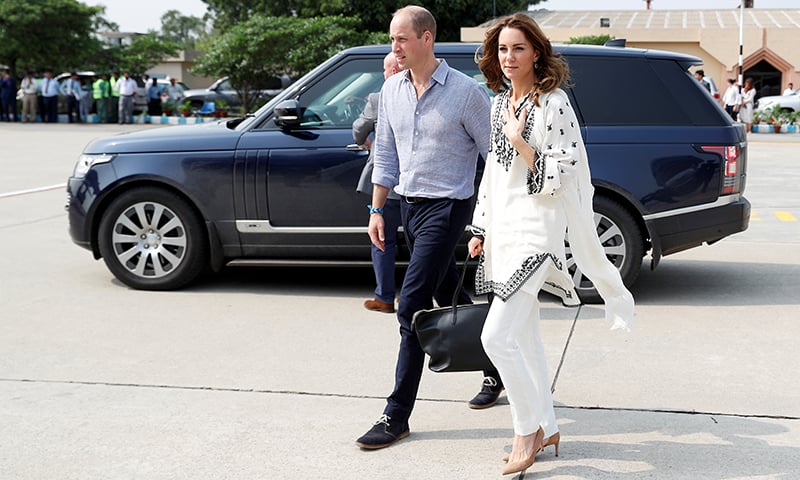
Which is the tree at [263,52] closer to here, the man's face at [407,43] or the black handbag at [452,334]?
the man's face at [407,43]

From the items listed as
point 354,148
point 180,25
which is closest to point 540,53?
point 354,148

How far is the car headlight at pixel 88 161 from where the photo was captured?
7625 millimetres

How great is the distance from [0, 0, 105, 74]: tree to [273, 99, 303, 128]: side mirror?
3047 cm

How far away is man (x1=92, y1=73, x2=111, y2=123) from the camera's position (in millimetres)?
32219

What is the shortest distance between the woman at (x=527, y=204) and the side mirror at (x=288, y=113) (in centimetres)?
319

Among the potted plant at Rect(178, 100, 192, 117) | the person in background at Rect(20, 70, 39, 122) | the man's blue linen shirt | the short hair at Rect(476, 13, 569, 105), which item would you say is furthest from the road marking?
the potted plant at Rect(178, 100, 192, 117)

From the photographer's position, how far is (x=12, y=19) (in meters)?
34.6

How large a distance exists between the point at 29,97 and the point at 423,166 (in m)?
30.3

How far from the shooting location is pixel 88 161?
7691mm

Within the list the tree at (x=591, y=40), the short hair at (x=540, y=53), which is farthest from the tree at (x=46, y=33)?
the short hair at (x=540, y=53)

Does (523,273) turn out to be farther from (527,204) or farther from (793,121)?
(793,121)

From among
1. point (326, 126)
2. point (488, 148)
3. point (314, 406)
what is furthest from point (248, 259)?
point (488, 148)

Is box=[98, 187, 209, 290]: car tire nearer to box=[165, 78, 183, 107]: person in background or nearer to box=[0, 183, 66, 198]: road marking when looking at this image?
box=[0, 183, 66, 198]: road marking

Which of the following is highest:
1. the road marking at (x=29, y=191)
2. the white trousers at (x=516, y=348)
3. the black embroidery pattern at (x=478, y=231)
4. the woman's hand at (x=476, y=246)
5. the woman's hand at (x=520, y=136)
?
the woman's hand at (x=520, y=136)
